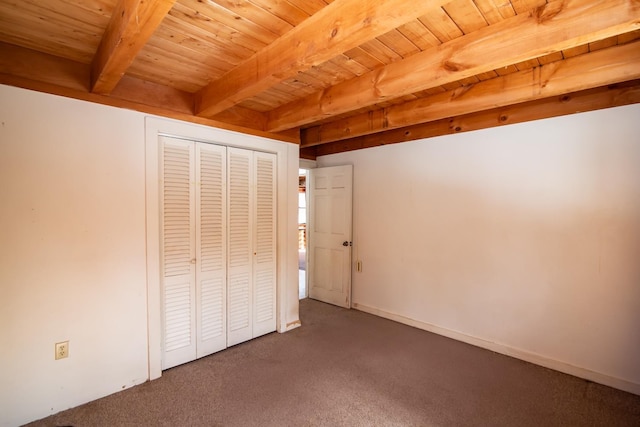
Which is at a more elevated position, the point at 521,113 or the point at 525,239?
the point at 521,113

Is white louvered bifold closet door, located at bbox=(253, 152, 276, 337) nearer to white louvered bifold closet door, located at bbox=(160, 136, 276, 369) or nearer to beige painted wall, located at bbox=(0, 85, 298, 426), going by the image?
white louvered bifold closet door, located at bbox=(160, 136, 276, 369)

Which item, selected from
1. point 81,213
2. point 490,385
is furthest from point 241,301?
point 490,385

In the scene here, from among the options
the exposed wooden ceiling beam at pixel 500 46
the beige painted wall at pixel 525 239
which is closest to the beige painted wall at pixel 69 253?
the exposed wooden ceiling beam at pixel 500 46

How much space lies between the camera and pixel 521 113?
2.75 metres

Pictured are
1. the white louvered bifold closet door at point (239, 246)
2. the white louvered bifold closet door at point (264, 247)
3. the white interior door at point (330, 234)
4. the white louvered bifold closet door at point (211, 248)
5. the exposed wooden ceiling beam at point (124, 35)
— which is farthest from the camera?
the white interior door at point (330, 234)

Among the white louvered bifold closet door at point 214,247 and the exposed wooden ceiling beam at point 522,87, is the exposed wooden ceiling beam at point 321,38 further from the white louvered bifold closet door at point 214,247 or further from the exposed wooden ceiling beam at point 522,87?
the exposed wooden ceiling beam at point 522,87

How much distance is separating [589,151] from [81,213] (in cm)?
397

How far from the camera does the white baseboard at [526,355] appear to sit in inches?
91.0

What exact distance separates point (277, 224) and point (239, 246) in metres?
0.51

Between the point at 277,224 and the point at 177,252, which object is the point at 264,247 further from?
the point at 177,252

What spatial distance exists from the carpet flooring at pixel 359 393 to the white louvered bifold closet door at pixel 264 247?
0.29 meters

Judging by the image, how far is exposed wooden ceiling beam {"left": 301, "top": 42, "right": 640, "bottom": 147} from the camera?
6.02ft

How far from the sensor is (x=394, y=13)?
4.12 ft

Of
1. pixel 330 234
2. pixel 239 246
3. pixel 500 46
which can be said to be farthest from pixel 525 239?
pixel 239 246
